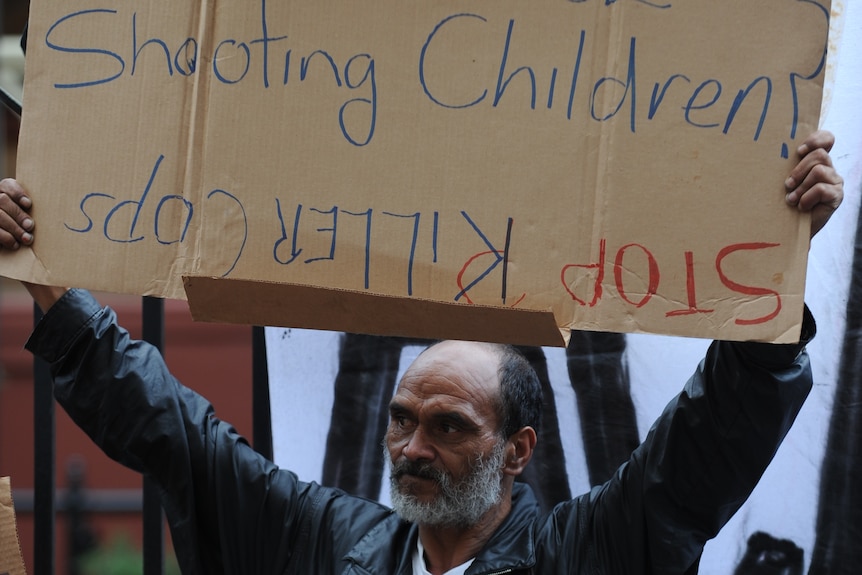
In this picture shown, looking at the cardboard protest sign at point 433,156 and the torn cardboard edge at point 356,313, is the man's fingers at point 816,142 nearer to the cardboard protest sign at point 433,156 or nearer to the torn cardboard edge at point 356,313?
the cardboard protest sign at point 433,156

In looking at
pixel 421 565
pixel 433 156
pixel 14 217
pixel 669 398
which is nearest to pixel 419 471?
pixel 421 565

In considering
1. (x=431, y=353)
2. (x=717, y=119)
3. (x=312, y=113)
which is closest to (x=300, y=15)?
(x=312, y=113)

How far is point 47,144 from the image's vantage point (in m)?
2.09

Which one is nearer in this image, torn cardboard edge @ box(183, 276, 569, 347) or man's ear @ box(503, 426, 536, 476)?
torn cardboard edge @ box(183, 276, 569, 347)

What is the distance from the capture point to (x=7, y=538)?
2207 millimetres

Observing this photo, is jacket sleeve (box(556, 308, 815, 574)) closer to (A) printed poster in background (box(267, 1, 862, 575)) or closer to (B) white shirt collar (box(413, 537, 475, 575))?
(B) white shirt collar (box(413, 537, 475, 575))

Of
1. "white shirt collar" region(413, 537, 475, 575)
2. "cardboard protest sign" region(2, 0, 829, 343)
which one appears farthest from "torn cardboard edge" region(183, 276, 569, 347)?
"white shirt collar" region(413, 537, 475, 575)

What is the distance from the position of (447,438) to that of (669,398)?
581 mm

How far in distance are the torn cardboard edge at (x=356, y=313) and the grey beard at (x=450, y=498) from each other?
1.96 ft

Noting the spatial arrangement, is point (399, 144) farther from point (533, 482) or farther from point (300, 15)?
point (533, 482)

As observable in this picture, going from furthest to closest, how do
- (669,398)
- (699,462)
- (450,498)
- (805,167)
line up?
(669,398) → (450,498) → (699,462) → (805,167)

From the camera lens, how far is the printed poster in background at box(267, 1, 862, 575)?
257 cm

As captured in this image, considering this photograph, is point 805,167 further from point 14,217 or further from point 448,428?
point 14,217

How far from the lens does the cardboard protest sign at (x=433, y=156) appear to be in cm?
194
